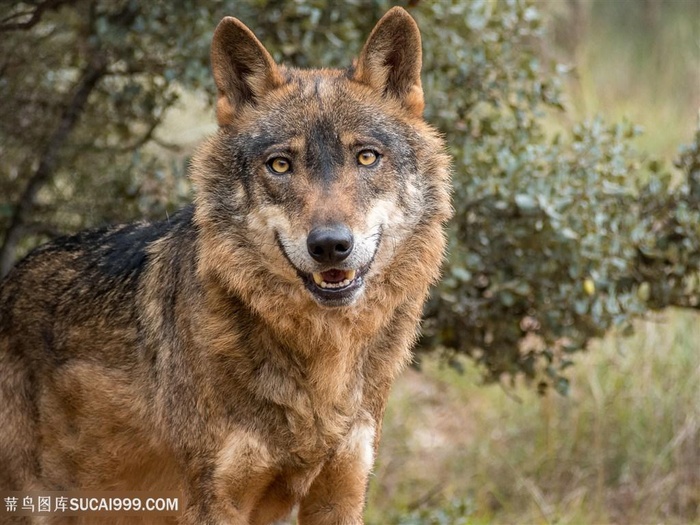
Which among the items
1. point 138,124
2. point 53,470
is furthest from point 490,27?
point 53,470

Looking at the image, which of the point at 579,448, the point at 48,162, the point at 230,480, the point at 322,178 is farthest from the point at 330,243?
the point at 579,448

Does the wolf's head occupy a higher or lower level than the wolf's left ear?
lower

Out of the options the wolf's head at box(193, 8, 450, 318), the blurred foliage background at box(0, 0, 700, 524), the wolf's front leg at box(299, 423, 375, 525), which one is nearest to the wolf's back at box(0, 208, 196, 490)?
the wolf's head at box(193, 8, 450, 318)

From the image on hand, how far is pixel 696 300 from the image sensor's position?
6398 mm

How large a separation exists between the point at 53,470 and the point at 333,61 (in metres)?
2.87

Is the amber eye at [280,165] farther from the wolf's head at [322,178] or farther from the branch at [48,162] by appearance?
the branch at [48,162]

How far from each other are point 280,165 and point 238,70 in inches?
22.9

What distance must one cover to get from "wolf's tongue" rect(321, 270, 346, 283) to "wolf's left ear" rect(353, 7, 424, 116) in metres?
0.94

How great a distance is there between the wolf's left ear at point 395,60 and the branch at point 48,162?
107 inches

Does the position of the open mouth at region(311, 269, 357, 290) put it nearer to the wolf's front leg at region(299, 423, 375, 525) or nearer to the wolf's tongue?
the wolf's tongue

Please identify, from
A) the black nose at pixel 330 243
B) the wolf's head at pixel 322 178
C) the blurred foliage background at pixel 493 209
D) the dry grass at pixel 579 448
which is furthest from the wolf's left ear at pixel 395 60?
the dry grass at pixel 579 448

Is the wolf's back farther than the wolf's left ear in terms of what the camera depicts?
Yes

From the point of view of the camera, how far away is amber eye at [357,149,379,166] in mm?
3953

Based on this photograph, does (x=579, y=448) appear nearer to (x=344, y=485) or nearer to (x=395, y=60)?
(x=344, y=485)
